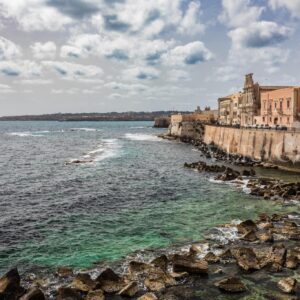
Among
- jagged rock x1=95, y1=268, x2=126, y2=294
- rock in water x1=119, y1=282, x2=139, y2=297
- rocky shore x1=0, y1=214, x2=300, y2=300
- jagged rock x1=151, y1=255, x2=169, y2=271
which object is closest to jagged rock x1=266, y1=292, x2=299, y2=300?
rocky shore x1=0, y1=214, x2=300, y2=300

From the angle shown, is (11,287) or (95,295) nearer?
(95,295)

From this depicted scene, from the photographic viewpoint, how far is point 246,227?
22.7 m

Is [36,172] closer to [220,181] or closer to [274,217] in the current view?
[220,181]

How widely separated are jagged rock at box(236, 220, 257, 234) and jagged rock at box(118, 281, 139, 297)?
8896mm

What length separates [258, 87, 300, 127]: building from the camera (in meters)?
55.6

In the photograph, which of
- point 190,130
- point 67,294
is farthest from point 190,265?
point 190,130

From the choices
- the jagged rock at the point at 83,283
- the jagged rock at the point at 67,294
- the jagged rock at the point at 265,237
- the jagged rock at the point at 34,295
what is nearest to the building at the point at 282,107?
the jagged rock at the point at 265,237

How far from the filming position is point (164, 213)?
26766 mm

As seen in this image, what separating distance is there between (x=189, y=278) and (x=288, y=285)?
12.2ft

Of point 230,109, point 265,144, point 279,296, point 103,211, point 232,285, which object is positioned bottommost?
point 103,211

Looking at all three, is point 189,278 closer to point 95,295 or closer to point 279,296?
point 279,296

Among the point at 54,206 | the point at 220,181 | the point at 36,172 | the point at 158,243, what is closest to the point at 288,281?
the point at 158,243

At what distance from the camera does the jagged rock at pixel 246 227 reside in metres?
22.3

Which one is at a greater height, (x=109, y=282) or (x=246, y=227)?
(x=246, y=227)
